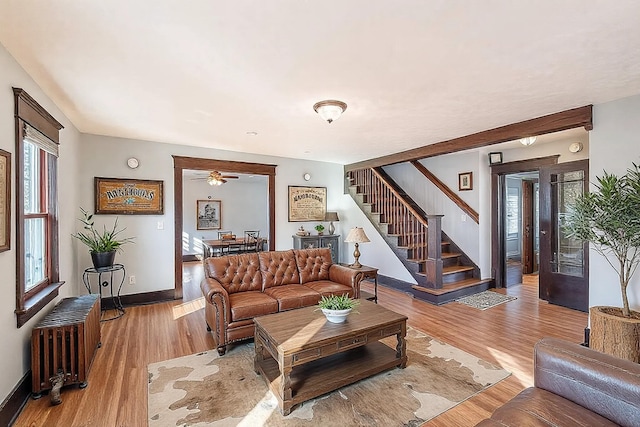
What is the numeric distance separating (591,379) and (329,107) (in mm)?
2605

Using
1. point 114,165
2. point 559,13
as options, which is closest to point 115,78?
point 114,165

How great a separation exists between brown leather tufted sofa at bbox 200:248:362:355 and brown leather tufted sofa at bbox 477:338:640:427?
2.23 metres

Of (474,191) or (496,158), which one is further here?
(474,191)

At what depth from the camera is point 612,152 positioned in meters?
3.00

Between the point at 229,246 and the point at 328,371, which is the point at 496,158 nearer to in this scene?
the point at 328,371

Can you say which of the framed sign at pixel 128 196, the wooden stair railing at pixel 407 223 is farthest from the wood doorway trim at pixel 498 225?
the framed sign at pixel 128 196

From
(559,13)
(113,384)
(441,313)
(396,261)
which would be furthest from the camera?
(396,261)

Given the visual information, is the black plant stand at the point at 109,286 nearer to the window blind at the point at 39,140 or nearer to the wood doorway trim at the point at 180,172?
the wood doorway trim at the point at 180,172

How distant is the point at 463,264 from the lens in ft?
19.1

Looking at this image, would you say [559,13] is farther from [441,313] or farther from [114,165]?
[114,165]

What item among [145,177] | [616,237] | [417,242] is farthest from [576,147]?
[145,177]

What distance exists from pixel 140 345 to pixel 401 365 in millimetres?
2620

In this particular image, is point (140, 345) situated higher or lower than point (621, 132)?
lower

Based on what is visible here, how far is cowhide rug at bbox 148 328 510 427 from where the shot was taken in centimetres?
207
